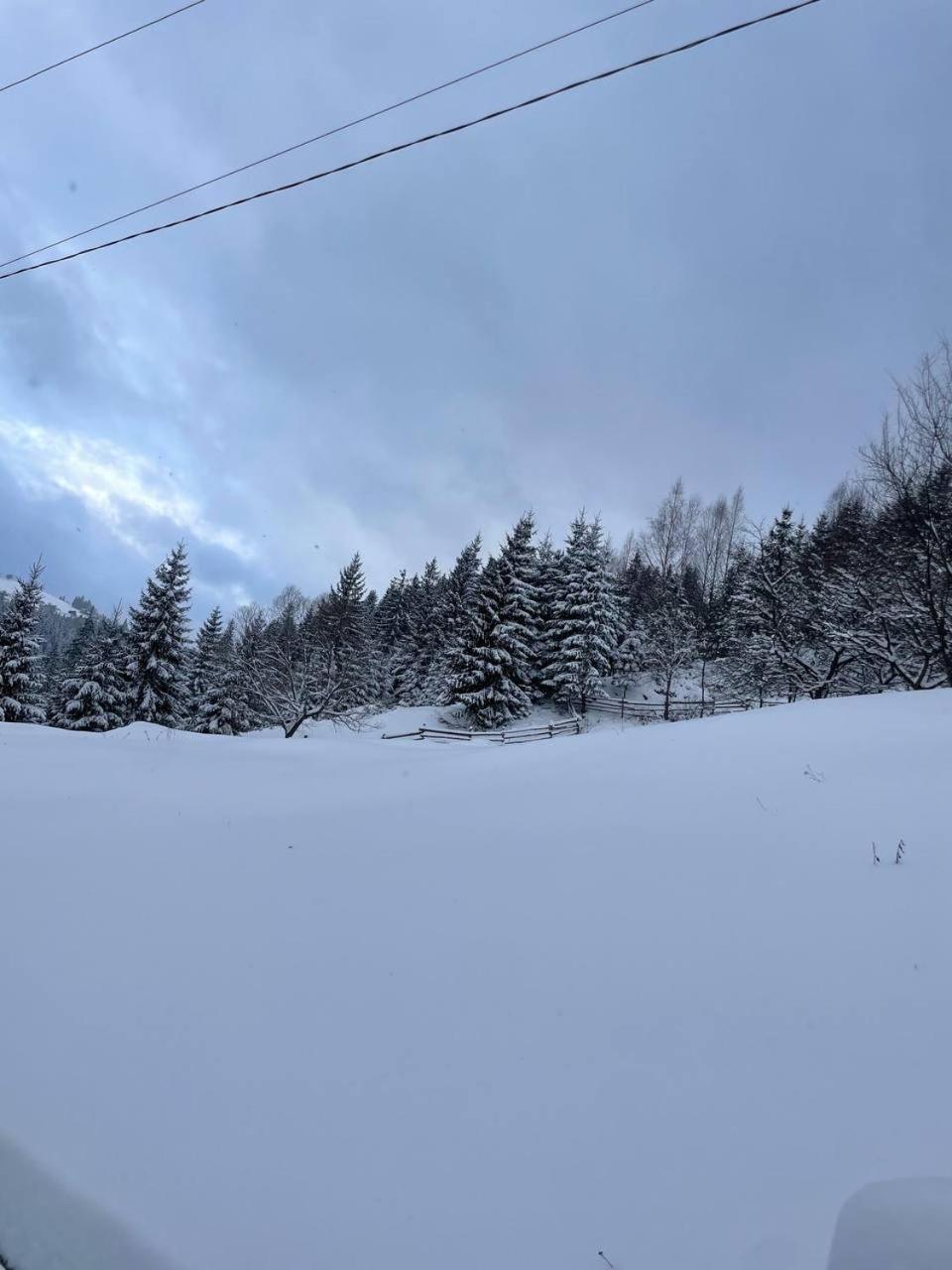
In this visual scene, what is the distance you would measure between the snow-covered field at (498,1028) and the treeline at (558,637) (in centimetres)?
1133

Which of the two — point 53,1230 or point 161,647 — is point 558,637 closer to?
point 161,647

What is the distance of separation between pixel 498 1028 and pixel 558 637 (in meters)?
28.9

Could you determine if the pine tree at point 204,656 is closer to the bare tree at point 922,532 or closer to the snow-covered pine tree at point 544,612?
the snow-covered pine tree at point 544,612

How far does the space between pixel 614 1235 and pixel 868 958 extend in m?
1.72

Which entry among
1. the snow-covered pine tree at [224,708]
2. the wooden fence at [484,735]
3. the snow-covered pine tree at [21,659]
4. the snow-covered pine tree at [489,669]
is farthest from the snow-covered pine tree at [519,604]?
the snow-covered pine tree at [21,659]

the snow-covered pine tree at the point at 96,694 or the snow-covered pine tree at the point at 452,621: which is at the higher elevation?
the snow-covered pine tree at the point at 452,621

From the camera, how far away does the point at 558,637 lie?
30.7m

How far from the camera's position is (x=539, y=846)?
392 centimetres

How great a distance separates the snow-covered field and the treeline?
11.3 meters

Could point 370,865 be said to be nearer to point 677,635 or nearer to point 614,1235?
point 614,1235

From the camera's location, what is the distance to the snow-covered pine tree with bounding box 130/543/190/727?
2770 cm

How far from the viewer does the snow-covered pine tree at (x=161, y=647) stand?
27.7 meters

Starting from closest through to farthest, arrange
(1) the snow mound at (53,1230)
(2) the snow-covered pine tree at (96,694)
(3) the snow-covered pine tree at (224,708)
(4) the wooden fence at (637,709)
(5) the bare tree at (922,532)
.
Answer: (1) the snow mound at (53,1230) → (5) the bare tree at (922,532) → (2) the snow-covered pine tree at (96,694) → (3) the snow-covered pine tree at (224,708) → (4) the wooden fence at (637,709)

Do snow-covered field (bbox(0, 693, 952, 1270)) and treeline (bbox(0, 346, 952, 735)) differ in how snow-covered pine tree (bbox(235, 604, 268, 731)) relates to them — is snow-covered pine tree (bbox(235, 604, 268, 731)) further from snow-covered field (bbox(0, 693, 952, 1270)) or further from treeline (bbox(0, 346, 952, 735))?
snow-covered field (bbox(0, 693, 952, 1270))
